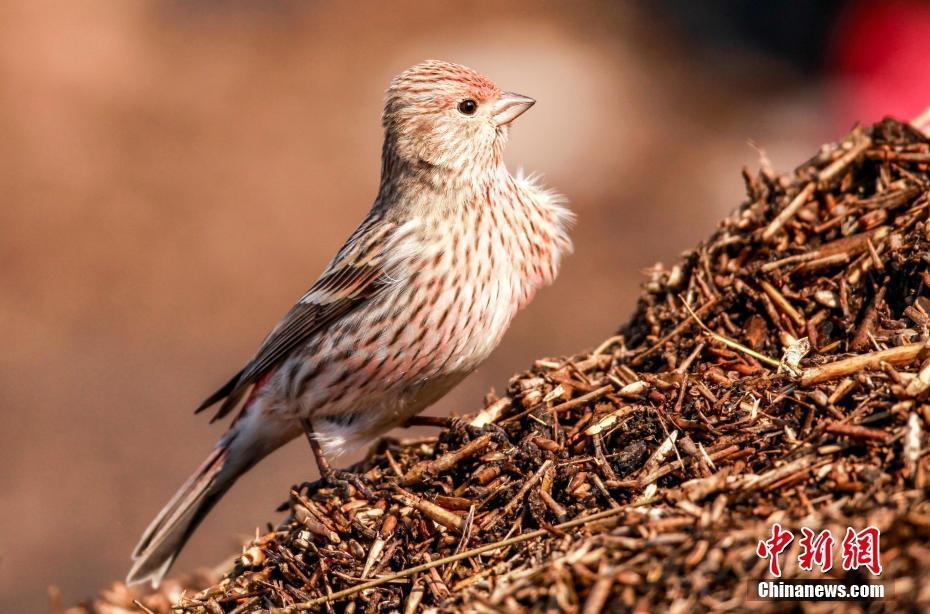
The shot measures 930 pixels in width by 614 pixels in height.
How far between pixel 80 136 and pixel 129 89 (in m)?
1.00

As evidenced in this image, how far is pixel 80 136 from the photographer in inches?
490

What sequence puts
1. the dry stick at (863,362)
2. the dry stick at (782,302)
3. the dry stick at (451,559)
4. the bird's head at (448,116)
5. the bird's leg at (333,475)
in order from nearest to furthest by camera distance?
the dry stick at (451,559) → the dry stick at (863,362) → the dry stick at (782,302) → the bird's leg at (333,475) → the bird's head at (448,116)

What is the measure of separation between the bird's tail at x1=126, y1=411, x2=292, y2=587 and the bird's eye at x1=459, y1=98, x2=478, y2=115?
6.82 feet

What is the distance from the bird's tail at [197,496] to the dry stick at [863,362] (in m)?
3.16

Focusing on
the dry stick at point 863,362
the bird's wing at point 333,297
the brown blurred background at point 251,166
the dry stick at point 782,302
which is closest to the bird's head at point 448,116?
the bird's wing at point 333,297

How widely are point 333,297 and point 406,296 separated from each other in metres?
0.57

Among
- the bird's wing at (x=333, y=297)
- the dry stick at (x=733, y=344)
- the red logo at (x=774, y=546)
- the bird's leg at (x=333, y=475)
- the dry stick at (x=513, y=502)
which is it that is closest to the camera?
the red logo at (x=774, y=546)

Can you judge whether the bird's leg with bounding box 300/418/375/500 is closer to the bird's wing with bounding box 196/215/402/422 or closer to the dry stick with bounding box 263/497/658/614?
the bird's wing with bounding box 196/215/402/422

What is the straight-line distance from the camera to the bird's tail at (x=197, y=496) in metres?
5.57

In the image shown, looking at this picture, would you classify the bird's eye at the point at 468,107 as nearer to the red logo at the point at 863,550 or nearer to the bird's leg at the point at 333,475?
the bird's leg at the point at 333,475

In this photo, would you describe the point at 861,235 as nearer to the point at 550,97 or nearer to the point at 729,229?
the point at 729,229

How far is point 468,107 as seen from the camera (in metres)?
5.58

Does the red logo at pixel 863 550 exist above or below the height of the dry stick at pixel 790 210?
below

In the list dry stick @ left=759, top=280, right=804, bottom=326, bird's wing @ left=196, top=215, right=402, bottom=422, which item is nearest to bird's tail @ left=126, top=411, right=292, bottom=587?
bird's wing @ left=196, top=215, right=402, bottom=422
